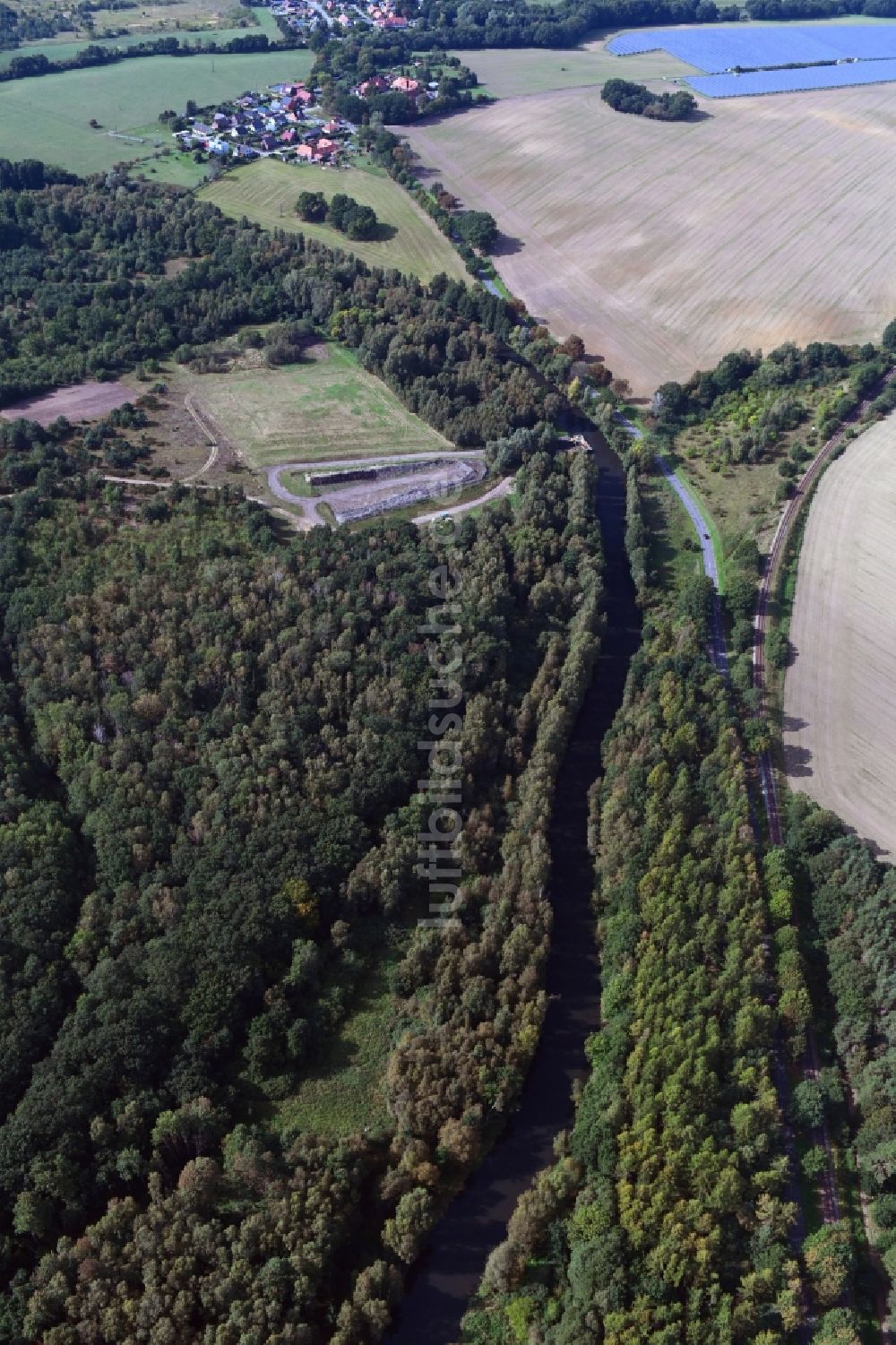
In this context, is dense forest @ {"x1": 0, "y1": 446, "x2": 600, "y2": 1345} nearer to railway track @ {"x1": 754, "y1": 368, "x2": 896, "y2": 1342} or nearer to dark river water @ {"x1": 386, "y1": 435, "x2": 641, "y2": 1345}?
dark river water @ {"x1": 386, "y1": 435, "x2": 641, "y2": 1345}

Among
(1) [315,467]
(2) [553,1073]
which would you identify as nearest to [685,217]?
(1) [315,467]

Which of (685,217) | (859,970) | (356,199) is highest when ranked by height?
(685,217)

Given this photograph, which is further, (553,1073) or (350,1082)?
(553,1073)

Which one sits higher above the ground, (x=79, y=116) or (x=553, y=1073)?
(x=79, y=116)

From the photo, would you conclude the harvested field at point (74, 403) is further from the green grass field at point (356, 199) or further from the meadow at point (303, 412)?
the green grass field at point (356, 199)

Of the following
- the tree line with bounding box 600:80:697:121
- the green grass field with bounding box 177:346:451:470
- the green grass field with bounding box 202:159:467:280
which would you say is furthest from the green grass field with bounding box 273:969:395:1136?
the tree line with bounding box 600:80:697:121

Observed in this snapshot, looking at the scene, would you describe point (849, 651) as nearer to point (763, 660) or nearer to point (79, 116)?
point (763, 660)

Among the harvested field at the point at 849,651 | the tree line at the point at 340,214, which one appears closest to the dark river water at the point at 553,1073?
the harvested field at the point at 849,651
